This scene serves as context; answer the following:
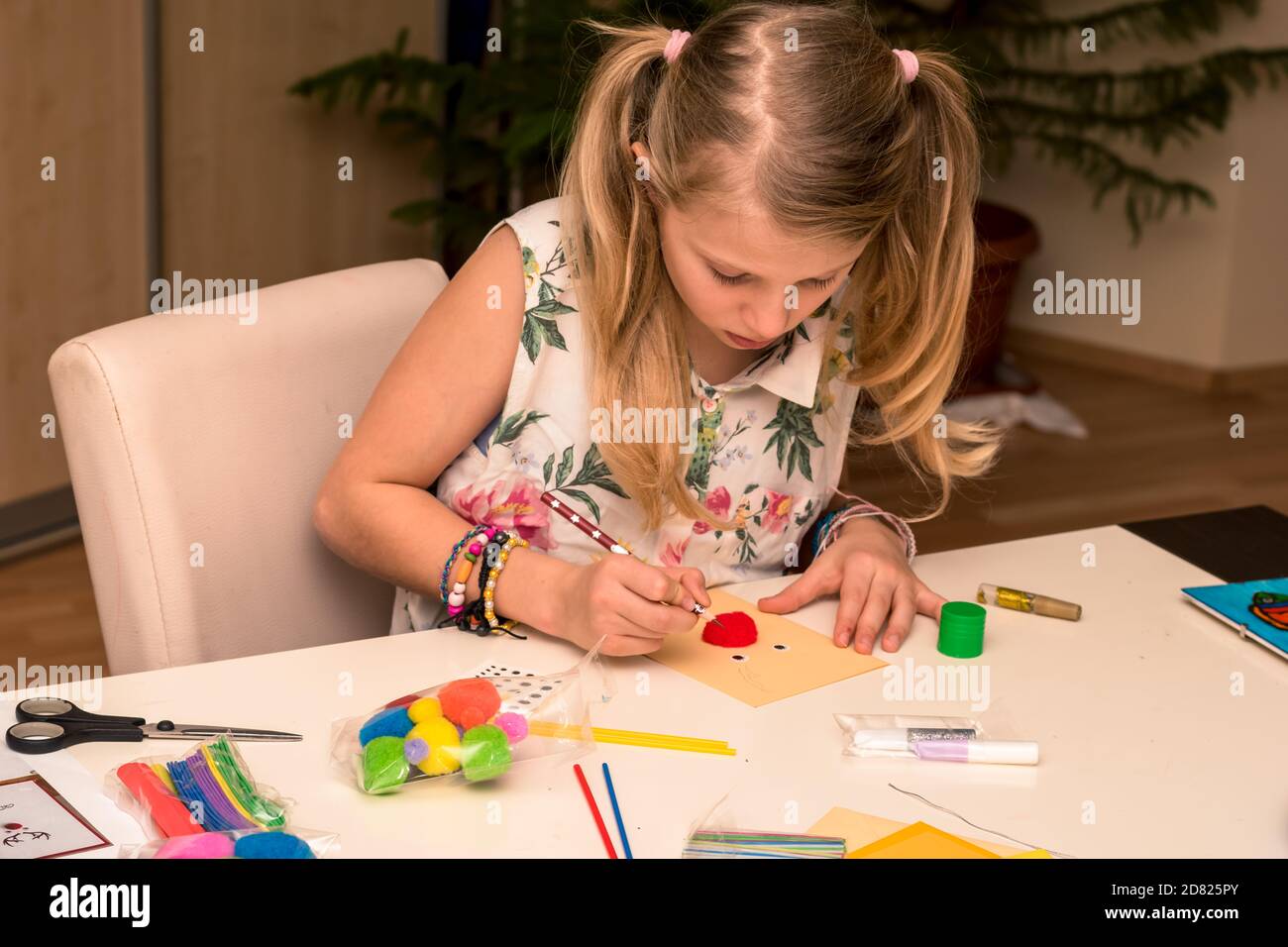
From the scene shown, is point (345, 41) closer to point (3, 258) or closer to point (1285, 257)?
point (3, 258)

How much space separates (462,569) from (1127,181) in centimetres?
366

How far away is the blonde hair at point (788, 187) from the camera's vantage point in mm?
1201

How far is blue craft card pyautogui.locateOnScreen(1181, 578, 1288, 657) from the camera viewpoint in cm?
123

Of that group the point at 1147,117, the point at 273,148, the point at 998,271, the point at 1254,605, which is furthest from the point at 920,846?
the point at 1147,117

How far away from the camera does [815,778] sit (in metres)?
0.99

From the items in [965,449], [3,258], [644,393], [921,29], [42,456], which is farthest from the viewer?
[921,29]

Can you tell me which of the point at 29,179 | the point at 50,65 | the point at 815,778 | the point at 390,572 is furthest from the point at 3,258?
the point at 815,778

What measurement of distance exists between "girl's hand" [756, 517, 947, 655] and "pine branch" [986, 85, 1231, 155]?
2.92 metres

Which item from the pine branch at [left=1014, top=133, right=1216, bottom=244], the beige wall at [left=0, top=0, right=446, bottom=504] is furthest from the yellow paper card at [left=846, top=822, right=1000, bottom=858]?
the pine branch at [left=1014, top=133, right=1216, bottom=244]

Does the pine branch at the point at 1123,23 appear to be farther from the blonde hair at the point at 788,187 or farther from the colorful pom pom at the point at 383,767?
the colorful pom pom at the point at 383,767

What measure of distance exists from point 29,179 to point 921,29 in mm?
2381

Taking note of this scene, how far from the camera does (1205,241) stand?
4.33 meters

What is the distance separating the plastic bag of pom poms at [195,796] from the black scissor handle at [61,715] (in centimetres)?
6

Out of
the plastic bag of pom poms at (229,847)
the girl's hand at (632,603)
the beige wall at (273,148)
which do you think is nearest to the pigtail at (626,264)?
the girl's hand at (632,603)
